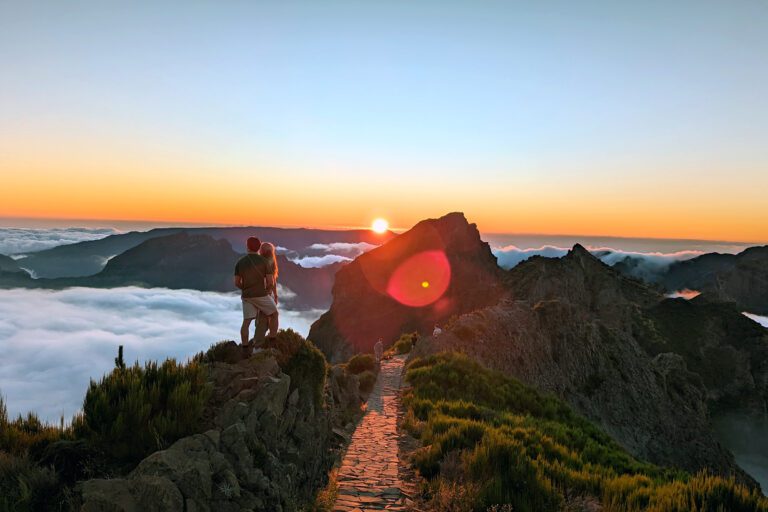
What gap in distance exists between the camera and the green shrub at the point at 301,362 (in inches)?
342

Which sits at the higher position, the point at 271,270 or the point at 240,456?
the point at 271,270

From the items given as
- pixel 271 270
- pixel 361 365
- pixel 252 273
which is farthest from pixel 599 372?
pixel 252 273

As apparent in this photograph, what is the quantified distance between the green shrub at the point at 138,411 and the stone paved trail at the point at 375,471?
11.7 ft

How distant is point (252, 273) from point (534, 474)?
697 cm

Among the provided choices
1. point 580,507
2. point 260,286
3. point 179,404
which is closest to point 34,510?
point 179,404

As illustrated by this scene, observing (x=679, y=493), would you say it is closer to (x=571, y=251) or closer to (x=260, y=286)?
(x=260, y=286)

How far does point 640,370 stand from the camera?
1619 inches

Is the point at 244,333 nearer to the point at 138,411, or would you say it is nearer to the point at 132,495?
the point at 138,411

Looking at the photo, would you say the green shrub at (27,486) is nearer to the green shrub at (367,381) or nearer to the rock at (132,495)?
the rock at (132,495)

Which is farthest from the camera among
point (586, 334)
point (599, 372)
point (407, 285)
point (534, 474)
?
point (407, 285)

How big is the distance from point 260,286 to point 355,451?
18.5ft

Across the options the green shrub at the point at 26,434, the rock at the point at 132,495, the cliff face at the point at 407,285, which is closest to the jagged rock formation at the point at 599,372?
the green shrub at the point at 26,434

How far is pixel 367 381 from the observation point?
2291 cm

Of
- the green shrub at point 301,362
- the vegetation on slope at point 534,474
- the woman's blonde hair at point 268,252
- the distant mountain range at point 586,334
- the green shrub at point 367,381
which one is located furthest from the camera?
the distant mountain range at point 586,334
